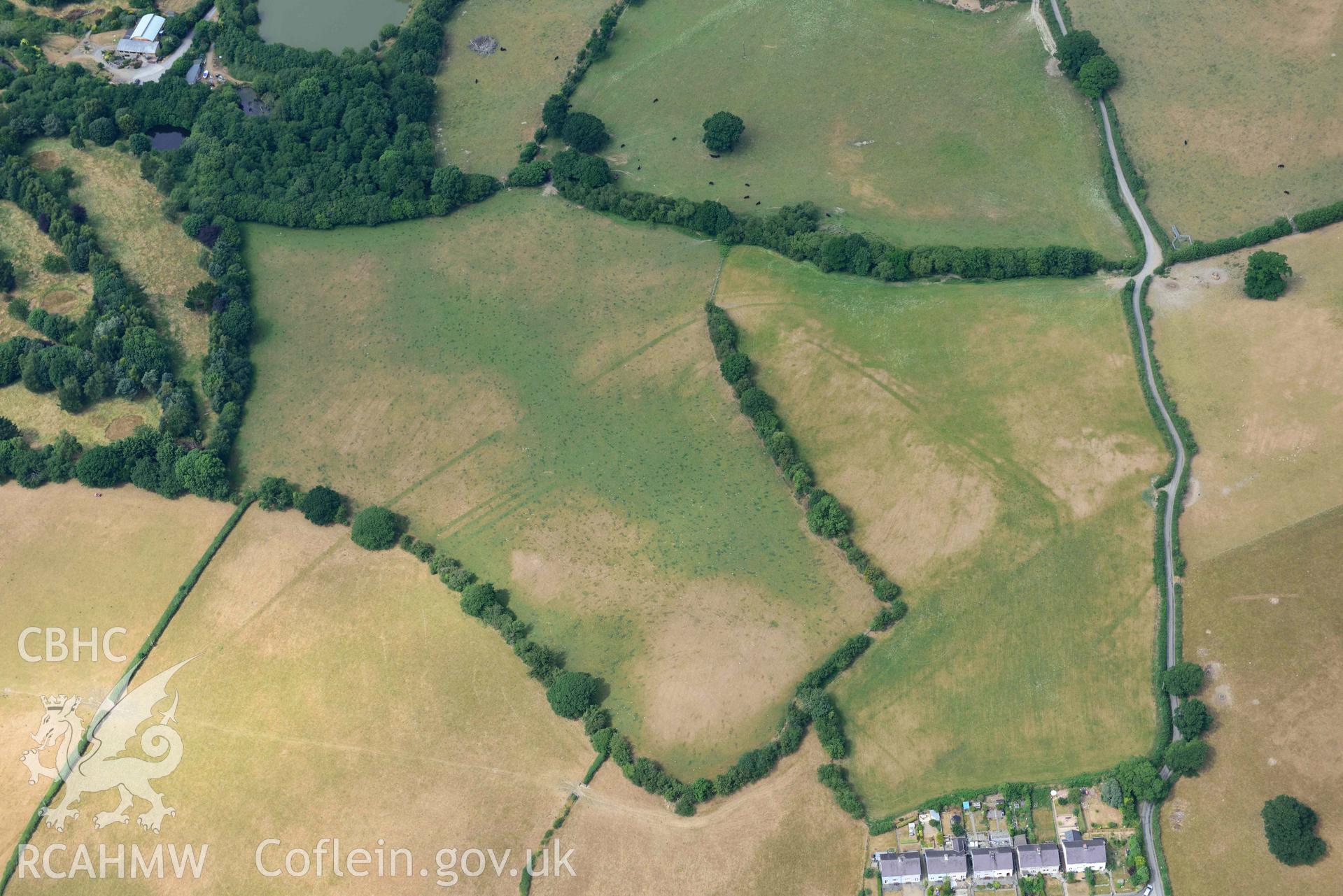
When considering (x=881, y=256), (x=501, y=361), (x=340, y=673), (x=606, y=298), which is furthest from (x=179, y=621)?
(x=881, y=256)

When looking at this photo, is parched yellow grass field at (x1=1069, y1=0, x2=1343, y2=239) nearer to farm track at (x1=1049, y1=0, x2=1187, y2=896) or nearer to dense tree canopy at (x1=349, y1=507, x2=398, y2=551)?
farm track at (x1=1049, y1=0, x2=1187, y2=896)

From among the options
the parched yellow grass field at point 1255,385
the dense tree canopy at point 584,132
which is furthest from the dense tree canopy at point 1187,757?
the dense tree canopy at point 584,132

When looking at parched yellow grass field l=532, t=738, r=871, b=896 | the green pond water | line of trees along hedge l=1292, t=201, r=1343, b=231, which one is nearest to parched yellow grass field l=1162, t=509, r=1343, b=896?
parched yellow grass field l=532, t=738, r=871, b=896

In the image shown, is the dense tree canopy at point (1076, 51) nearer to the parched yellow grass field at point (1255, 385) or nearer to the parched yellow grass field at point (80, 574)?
the parched yellow grass field at point (1255, 385)

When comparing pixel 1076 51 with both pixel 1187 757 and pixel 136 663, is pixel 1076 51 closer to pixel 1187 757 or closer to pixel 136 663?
pixel 1187 757

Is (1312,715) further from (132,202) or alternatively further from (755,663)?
A: (132,202)

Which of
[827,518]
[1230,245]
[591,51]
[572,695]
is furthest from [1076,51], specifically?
[572,695]
